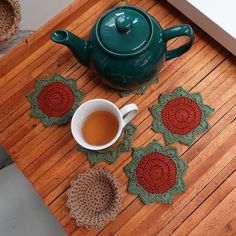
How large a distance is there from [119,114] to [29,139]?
0.63ft

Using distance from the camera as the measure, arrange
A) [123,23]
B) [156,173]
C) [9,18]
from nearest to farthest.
Answer: [123,23] < [156,173] < [9,18]

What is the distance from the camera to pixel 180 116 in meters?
0.70

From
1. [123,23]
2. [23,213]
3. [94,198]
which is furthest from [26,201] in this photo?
[123,23]

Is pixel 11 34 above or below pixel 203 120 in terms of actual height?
above

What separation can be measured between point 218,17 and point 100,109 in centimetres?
28

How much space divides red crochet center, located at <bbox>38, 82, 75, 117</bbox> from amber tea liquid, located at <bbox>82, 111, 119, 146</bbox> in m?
0.08

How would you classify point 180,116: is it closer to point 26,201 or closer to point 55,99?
point 55,99

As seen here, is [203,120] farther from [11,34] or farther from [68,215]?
[11,34]

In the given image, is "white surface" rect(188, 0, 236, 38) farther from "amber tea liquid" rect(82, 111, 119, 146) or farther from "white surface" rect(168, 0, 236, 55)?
"amber tea liquid" rect(82, 111, 119, 146)

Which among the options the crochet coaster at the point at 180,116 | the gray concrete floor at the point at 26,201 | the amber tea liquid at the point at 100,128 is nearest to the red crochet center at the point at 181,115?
the crochet coaster at the point at 180,116

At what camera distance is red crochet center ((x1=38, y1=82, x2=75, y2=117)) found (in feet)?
2.37

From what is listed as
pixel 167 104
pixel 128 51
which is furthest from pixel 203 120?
pixel 128 51

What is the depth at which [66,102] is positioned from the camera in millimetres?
727

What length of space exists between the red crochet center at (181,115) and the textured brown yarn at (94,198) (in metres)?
0.14
